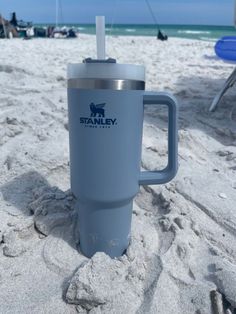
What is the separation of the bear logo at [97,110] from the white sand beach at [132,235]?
0.41 metres

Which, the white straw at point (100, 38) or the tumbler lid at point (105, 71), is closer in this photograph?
the tumbler lid at point (105, 71)

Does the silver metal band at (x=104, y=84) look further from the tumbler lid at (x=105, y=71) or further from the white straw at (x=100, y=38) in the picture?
the white straw at (x=100, y=38)

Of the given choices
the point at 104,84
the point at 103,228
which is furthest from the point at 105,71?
the point at 103,228

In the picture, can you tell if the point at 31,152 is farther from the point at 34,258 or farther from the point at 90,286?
the point at 90,286

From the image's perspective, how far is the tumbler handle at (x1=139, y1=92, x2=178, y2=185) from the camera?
3.61 feet

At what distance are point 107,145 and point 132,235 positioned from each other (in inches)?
16.1

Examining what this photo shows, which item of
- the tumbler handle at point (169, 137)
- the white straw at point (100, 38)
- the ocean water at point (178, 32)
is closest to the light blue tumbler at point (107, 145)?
the tumbler handle at point (169, 137)

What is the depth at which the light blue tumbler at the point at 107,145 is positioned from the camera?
101cm

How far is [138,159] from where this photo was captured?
1138 mm

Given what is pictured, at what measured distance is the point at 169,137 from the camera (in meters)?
1.17

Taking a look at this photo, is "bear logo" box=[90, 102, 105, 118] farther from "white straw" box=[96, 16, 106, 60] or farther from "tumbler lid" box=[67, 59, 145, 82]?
"white straw" box=[96, 16, 106, 60]

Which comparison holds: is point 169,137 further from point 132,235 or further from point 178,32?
point 178,32

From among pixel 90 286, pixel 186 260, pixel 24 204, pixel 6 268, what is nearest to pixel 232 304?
pixel 186 260

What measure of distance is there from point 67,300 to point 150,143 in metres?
1.10
